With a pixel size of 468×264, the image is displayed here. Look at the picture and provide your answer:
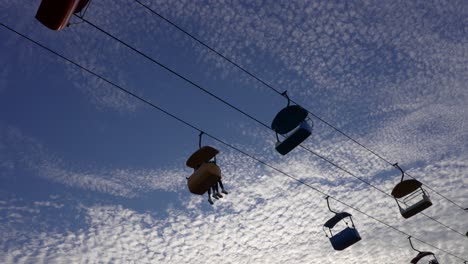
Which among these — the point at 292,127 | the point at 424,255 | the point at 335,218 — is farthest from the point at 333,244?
the point at 292,127

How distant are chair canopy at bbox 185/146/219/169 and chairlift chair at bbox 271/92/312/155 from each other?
1756mm

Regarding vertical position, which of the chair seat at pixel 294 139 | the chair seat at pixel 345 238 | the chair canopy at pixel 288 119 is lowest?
the chair seat at pixel 345 238

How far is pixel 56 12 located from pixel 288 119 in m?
5.77

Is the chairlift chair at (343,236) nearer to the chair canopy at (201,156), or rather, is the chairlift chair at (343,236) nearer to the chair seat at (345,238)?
the chair seat at (345,238)

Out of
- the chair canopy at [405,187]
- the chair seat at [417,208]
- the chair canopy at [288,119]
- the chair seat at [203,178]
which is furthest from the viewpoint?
the chair seat at [417,208]

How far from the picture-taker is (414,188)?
448 inches

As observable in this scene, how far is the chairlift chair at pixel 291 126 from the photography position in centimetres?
869

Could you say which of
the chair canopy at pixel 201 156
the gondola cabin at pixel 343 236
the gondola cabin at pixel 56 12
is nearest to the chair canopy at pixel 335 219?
the gondola cabin at pixel 343 236

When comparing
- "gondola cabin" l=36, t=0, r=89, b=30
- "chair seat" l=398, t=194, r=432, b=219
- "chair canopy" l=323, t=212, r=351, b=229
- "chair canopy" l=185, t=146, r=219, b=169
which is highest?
"chair canopy" l=185, t=146, r=219, b=169

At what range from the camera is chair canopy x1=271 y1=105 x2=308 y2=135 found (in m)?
8.62

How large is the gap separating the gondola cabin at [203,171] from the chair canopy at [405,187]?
6.40 m

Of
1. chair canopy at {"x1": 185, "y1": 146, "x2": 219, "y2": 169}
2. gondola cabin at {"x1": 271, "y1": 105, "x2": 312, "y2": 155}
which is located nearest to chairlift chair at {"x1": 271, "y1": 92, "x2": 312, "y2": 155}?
gondola cabin at {"x1": 271, "y1": 105, "x2": 312, "y2": 155}

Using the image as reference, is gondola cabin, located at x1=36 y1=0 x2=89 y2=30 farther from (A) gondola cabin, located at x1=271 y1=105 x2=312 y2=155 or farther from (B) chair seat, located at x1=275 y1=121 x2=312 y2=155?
(B) chair seat, located at x1=275 y1=121 x2=312 y2=155

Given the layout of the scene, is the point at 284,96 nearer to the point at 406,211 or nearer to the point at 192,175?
the point at 192,175
